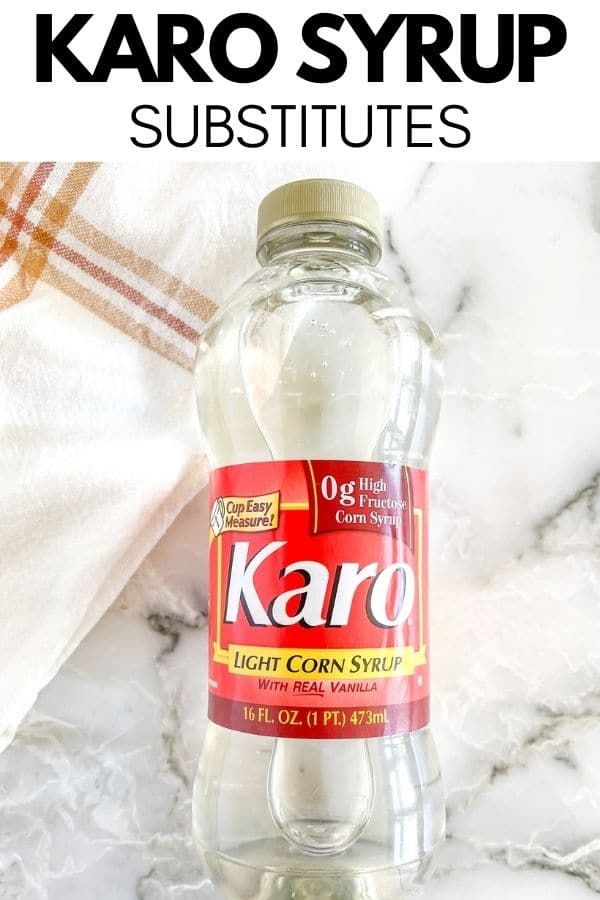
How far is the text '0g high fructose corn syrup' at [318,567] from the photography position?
2.13 feet

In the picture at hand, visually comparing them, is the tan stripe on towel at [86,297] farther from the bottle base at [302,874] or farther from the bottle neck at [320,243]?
the bottle base at [302,874]

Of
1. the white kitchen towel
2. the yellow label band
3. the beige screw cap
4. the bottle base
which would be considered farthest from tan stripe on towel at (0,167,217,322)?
the bottle base

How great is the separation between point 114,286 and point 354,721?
1.42ft

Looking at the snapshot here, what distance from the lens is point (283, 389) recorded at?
0.75 meters

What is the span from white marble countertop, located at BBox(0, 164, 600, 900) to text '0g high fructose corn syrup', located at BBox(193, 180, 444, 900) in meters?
0.06

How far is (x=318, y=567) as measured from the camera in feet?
2.13

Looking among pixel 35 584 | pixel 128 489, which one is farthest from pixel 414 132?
pixel 35 584

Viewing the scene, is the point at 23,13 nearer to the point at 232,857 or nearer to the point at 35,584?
the point at 35,584

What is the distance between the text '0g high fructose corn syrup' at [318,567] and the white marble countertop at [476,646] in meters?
0.06

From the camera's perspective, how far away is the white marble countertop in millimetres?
805

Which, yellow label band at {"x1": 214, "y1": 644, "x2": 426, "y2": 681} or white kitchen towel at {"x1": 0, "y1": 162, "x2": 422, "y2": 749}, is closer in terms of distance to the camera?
yellow label band at {"x1": 214, "y1": 644, "x2": 426, "y2": 681}

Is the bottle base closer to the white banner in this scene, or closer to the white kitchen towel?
the white kitchen towel

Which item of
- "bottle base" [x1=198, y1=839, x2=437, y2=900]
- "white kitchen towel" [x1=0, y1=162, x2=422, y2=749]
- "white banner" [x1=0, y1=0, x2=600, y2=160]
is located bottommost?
"bottle base" [x1=198, y1=839, x2=437, y2=900]

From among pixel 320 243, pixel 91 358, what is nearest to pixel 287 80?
pixel 320 243
